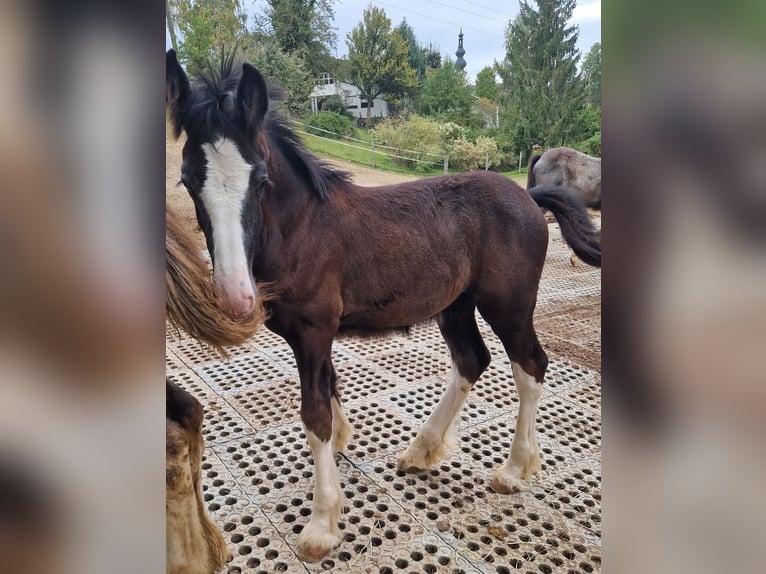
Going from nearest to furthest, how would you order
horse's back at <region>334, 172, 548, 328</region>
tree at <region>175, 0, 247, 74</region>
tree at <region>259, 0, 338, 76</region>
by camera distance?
horse's back at <region>334, 172, 548, 328</region>, tree at <region>175, 0, 247, 74</region>, tree at <region>259, 0, 338, 76</region>

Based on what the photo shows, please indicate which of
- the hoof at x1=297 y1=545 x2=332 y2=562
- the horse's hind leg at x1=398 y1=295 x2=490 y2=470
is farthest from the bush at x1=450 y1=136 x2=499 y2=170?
the hoof at x1=297 y1=545 x2=332 y2=562

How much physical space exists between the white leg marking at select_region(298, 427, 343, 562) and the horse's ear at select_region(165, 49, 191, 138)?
930 millimetres

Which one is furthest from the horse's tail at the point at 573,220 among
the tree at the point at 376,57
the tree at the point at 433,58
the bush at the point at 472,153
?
the tree at the point at 433,58

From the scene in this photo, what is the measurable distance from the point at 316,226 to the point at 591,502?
1.30 metres

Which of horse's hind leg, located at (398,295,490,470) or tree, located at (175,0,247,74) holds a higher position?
tree, located at (175,0,247,74)

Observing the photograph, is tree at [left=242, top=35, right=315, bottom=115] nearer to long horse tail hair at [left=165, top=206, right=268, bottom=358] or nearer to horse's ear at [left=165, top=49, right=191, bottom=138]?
horse's ear at [left=165, top=49, right=191, bottom=138]

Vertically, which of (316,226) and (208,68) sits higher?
(208,68)

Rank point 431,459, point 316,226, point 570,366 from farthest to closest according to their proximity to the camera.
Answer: point 570,366
point 431,459
point 316,226

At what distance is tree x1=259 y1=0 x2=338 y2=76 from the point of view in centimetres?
741

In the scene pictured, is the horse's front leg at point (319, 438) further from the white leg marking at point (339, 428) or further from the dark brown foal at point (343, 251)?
the white leg marking at point (339, 428)

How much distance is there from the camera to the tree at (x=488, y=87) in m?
12.5

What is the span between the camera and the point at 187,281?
972 millimetres
